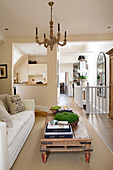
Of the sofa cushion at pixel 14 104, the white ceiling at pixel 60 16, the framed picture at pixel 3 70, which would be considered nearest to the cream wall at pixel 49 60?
the framed picture at pixel 3 70

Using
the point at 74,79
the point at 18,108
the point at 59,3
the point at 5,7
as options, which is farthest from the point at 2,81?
the point at 74,79

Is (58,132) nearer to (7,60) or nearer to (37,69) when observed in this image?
(7,60)

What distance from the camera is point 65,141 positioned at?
1.71m

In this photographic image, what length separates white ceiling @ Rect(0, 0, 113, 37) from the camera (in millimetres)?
2721

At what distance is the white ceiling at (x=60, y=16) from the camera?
272cm

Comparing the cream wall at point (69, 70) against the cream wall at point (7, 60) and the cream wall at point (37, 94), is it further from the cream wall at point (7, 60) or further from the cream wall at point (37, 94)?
the cream wall at point (7, 60)

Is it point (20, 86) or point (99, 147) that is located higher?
point (20, 86)

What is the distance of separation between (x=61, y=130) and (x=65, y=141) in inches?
5.8

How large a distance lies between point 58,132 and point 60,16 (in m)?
2.81

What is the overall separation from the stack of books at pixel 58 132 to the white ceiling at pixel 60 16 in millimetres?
2458

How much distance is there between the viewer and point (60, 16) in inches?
128

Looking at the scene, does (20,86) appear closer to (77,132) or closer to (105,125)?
(105,125)

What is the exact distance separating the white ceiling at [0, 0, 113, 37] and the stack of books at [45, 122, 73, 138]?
2.46m

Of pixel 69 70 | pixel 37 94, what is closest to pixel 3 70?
pixel 37 94
